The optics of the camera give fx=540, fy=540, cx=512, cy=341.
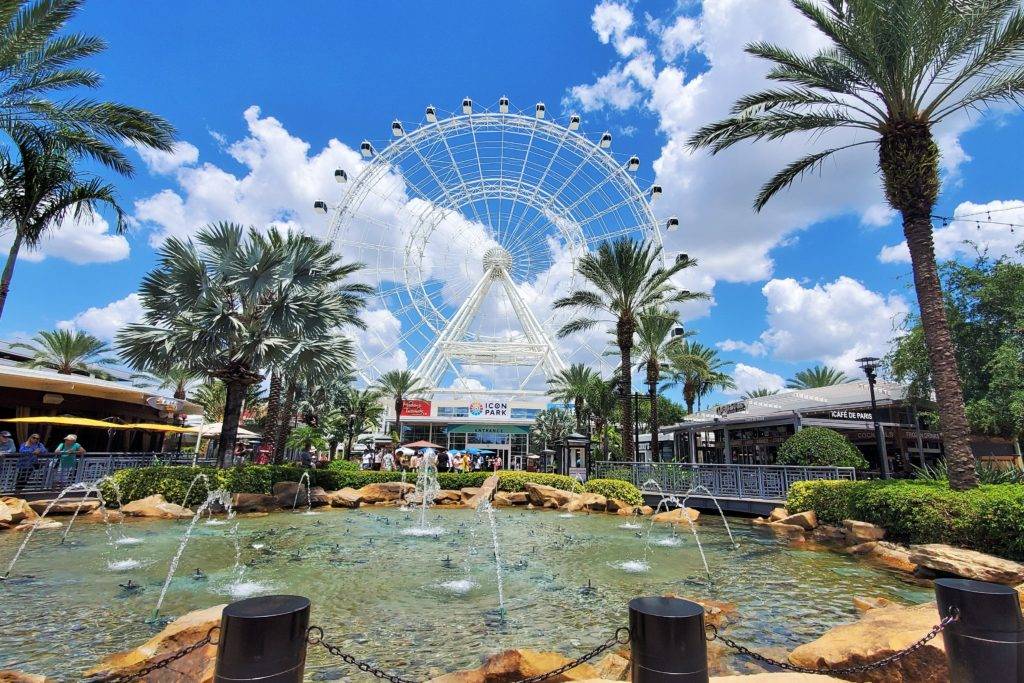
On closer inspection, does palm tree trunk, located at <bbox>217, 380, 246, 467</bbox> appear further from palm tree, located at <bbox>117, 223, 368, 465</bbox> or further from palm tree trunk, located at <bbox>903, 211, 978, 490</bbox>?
palm tree trunk, located at <bbox>903, 211, 978, 490</bbox>

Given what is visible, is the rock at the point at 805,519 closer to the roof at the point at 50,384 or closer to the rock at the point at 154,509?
the rock at the point at 154,509

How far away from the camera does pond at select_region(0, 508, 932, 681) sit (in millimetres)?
5680

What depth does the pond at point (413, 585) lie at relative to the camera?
18.6 feet

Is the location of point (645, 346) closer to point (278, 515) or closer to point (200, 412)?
point (278, 515)

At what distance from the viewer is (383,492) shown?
803 inches

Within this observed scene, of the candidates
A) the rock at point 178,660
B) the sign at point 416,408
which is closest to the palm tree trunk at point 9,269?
the rock at point 178,660

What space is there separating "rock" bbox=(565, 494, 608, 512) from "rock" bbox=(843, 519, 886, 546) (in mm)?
7898

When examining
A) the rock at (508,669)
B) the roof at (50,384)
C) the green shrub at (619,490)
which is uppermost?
the roof at (50,384)

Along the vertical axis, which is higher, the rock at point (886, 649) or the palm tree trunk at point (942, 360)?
the palm tree trunk at point (942, 360)

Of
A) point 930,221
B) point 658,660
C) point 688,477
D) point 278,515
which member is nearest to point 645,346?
point 688,477

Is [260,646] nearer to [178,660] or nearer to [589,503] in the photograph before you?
[178,660]

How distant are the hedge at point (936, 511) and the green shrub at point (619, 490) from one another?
6.67 metres

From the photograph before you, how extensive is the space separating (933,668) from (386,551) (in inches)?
352

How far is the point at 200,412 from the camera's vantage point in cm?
2619
